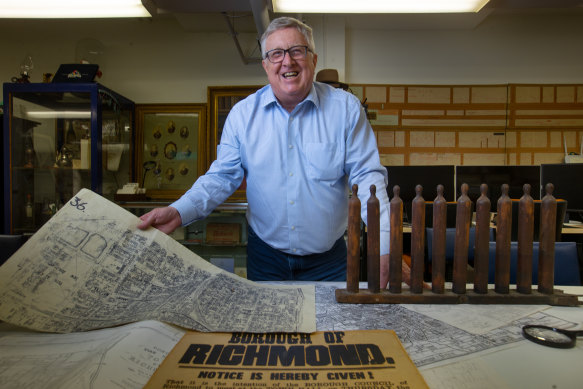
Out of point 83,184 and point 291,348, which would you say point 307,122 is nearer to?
point 291,348

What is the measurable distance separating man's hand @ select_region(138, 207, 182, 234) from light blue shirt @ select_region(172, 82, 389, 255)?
0.19 metres

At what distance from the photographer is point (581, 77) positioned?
3.41m

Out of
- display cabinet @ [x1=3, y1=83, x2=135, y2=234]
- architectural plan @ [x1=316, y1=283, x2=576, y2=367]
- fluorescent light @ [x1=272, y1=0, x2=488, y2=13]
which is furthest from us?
display cabinet @ [x1=3, y1=83, x2=135, y2=234]

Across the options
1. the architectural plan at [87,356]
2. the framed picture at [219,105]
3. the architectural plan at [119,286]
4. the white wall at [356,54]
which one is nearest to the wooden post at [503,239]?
the architectural plan at [119,286]

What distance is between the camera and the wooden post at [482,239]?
0.75 metres

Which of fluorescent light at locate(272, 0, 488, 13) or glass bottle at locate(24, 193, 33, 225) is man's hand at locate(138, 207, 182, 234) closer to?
fluorescent light at locate(272, 0, 488, 13)

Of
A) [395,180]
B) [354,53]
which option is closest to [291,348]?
[395,180]

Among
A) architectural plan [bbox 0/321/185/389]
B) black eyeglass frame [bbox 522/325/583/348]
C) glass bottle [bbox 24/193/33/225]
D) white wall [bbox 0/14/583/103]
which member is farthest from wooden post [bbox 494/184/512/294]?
glass bottle [bbox 24/193/33/225]

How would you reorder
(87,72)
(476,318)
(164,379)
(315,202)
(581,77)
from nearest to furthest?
(164,379), (476,318), (315,202), (87,72), (581,77)

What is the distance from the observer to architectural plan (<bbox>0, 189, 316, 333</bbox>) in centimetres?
61

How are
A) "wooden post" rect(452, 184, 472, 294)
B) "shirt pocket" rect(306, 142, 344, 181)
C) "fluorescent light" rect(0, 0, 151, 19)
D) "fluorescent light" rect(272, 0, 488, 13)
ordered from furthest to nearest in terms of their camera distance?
"fluorescent light" rect(0, 0, 151, 19) → "fluorescent light" rect(272, 0, 488, 13) → "shirt pocket" rect(306, 142, 344, 181) → "wooden post" rect(452, 184, 472, 294)

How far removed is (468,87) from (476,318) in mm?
3421

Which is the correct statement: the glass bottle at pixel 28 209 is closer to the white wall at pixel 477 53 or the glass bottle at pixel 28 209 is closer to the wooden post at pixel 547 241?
the white wall at pixel 477 53

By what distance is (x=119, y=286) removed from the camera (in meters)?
0.68
